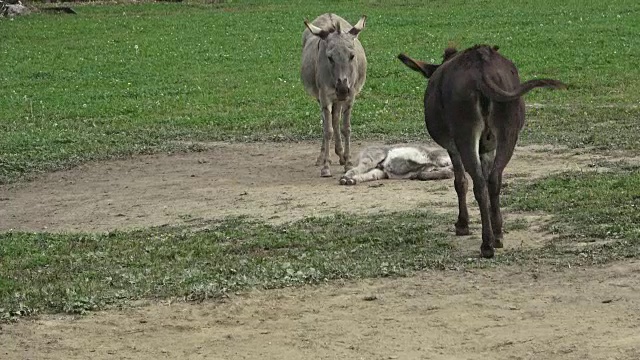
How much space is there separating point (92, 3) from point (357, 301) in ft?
102

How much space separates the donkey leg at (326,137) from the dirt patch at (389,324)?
5.38 meters

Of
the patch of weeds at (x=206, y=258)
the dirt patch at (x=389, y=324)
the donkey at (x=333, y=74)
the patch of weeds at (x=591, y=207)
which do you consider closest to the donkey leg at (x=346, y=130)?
the donkey at (x=333, y=74)

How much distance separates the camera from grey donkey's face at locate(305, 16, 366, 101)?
13930 mm

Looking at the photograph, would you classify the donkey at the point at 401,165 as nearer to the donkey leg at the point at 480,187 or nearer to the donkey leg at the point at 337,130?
the donkey leg at the point at 337,130

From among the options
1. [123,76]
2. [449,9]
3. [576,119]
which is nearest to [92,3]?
[449,9]

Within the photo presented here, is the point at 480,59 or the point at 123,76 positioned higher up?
the point at 480,59

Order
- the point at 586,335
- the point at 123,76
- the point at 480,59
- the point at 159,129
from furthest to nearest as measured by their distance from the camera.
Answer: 1. the point at 123,76
2. the point at 159,129
3. the point at 480,59
4. the point at 586,335

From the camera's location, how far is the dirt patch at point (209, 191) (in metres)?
11.8

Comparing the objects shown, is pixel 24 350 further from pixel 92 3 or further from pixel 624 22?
pixel 92 3

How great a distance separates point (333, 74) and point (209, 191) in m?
2.05

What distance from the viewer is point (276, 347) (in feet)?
24.2

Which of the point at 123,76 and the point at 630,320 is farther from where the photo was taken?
the point at 123,76

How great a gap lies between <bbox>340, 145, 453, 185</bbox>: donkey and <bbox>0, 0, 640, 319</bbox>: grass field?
1.21 meters

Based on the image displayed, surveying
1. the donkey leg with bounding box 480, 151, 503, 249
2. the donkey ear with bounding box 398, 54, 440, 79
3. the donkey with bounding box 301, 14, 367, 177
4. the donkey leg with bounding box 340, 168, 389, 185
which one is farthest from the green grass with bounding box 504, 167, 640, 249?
the donkey with bounding box 301, 14, 367, 177
